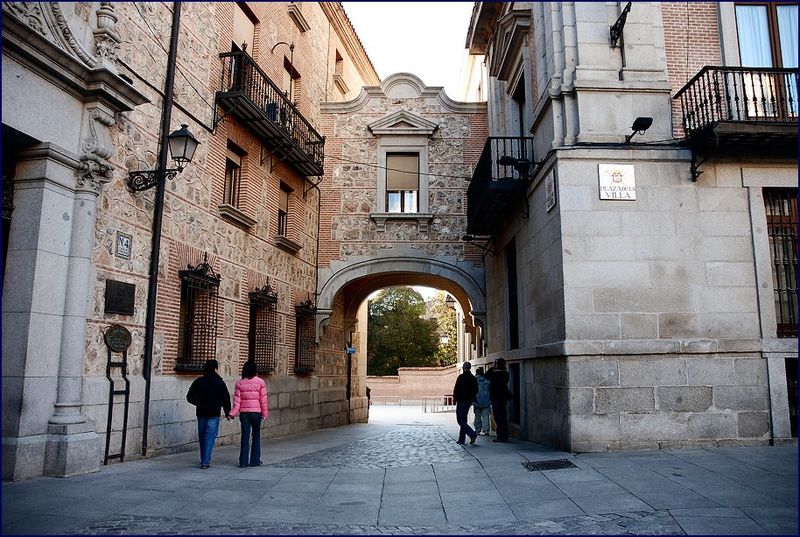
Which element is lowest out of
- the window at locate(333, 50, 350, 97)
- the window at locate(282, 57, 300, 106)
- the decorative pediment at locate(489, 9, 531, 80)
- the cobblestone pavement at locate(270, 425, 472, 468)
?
the cobblestone pavement at locate(270, 425, 472, 468)

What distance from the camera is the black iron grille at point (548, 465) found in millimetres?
7529

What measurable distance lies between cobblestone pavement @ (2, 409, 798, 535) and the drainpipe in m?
1.13

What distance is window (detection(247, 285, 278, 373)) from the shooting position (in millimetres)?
12781

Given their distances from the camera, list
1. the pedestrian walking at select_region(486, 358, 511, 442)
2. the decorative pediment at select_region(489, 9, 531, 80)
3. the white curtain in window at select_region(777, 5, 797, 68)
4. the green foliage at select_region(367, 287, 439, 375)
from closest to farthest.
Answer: the white curtain in window at select_region(777, 5, 797, 68) < the pedestrian walking at select_region(486, 358, 511, 442) < the decorative pediment at select_region(489, 9, 531, 80) < the green foliage at select_region(367, 287, 439, 375)

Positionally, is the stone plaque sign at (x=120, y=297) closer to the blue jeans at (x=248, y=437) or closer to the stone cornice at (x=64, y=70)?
the blue jeans at (x=248, y=437)

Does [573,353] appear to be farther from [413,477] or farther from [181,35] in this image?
[181,35]

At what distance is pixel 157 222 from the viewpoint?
9.22 m

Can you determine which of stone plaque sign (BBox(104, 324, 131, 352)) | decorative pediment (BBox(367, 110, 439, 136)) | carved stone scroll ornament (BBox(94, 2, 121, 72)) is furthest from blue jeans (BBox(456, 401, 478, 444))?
decorative pediment (BBox(367, 110, 439, 136))

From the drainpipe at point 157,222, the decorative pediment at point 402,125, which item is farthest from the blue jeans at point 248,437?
the decorative pediment at point 402,125

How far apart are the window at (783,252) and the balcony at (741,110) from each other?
723 millimetres

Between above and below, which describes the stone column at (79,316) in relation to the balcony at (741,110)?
below

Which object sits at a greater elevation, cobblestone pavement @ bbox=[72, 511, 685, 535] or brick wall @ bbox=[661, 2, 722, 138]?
brick wall @ bbox=[661, 2, 722, 138]

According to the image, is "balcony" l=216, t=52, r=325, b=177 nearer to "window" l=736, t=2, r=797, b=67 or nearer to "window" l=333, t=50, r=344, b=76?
"window" l=333, t=50, r=344, b=76

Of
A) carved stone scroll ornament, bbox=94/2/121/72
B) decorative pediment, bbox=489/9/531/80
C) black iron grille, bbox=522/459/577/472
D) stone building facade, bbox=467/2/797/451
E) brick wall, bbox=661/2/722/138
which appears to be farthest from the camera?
decorative pediment, bbox=489/9/531/80
